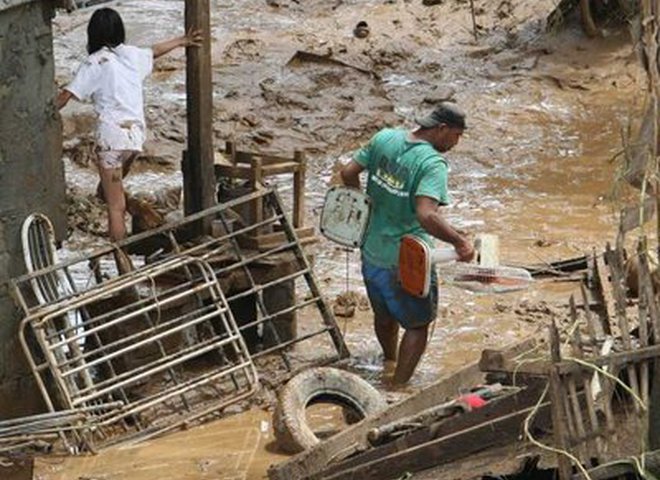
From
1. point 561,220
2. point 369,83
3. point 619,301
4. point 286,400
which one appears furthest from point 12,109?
point 369,83

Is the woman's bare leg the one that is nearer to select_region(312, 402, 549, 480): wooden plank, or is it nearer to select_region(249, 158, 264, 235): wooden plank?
select_region(249, 158, 264, 235): wooden plank

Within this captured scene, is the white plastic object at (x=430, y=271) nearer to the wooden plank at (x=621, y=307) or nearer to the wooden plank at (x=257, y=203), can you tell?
the wooden plank at (x=257, y=203)

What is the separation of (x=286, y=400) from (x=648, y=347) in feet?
9.81

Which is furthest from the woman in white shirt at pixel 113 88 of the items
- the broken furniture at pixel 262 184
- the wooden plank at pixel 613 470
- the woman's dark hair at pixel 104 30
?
the wooden plank at pixel 613 470

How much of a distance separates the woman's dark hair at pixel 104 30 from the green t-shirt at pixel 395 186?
1644 mm

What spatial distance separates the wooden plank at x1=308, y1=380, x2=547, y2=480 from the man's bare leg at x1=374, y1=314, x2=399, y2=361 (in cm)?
267

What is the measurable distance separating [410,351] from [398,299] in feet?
1.10

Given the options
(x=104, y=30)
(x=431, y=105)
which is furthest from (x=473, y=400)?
(x=431, y=105)

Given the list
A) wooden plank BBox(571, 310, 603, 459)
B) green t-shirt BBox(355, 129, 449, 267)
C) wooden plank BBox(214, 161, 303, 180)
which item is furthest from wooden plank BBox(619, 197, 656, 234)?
wooden plank BBox(214, 161, 303, 180)

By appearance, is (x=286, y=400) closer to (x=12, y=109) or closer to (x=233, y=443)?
(x=233, y=443)

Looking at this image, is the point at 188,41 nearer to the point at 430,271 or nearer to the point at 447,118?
the point at 447,118

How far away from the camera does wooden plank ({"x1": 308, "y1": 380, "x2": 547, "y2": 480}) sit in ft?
24.2

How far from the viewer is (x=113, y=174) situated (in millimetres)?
10695

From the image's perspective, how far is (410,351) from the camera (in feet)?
33.7
